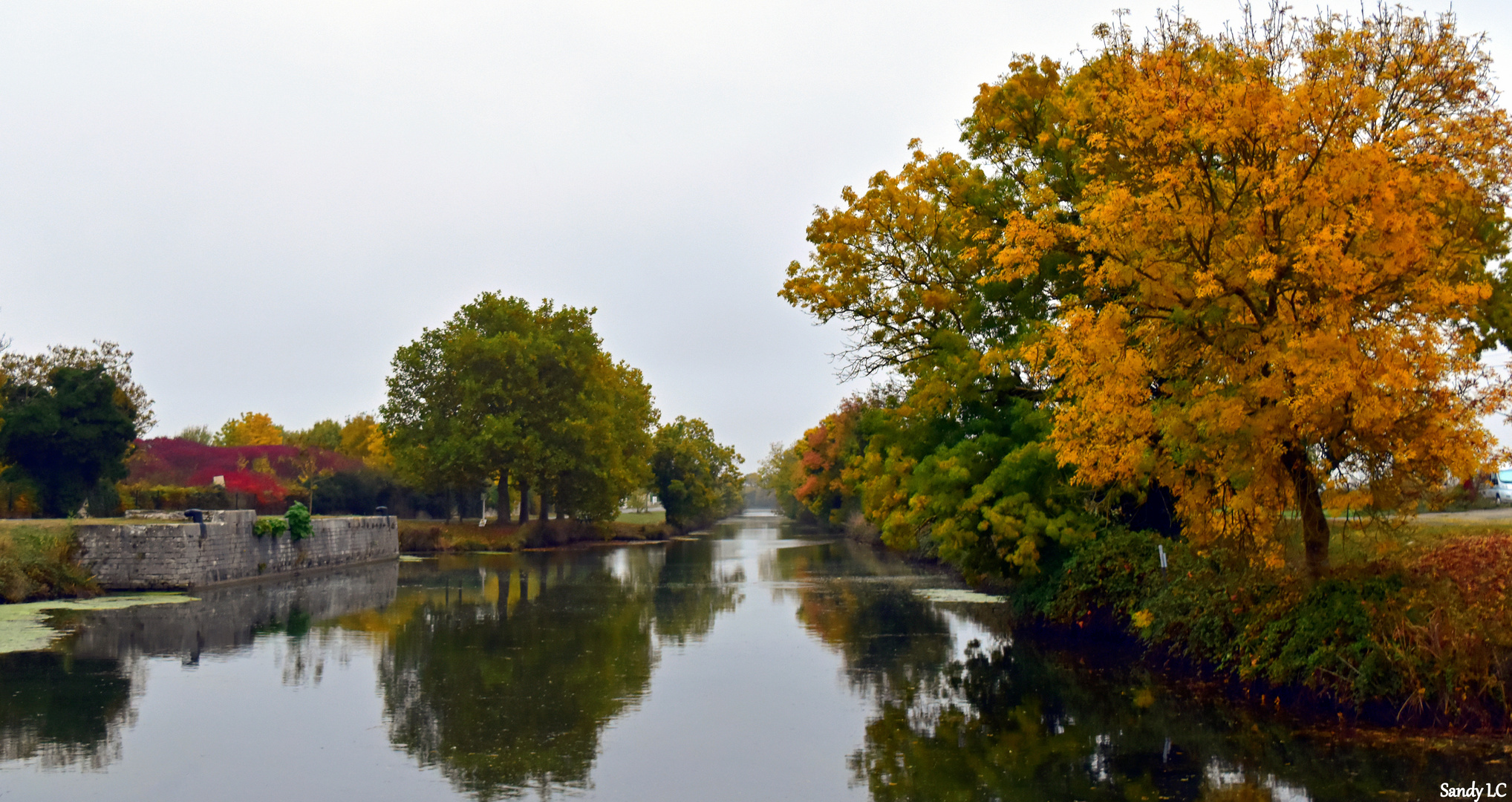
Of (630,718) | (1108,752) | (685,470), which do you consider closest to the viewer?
(1108,752)

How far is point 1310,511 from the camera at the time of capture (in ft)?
47.4

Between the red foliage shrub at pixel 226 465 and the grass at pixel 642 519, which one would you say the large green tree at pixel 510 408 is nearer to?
the red foliage shrub at pixel 226 465

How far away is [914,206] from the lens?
23.1m

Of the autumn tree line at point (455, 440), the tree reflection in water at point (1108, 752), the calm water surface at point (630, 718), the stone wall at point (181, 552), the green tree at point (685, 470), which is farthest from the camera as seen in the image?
the green tree at point (685, 470)

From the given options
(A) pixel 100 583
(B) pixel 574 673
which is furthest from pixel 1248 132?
(A) pixel 100 583

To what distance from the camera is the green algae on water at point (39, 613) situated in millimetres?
19859

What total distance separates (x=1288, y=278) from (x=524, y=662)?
12954mm

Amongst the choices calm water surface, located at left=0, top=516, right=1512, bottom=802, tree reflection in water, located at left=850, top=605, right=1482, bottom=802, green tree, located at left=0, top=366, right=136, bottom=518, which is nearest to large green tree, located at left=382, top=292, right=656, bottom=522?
green tree, located at left=0, top=366, right=136, bottom=518

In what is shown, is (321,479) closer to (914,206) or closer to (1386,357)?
(914,206)

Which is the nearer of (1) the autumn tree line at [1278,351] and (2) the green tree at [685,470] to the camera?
(1) the autumn tree line at [1278,351]

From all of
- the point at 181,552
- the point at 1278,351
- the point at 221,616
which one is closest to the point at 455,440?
the point at 181,552

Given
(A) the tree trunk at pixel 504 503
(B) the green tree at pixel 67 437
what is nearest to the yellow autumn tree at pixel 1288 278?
(B) the green tree at pixel 67 437

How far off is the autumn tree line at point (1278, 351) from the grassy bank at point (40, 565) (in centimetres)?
2237

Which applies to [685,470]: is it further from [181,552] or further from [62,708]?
[62,708]
